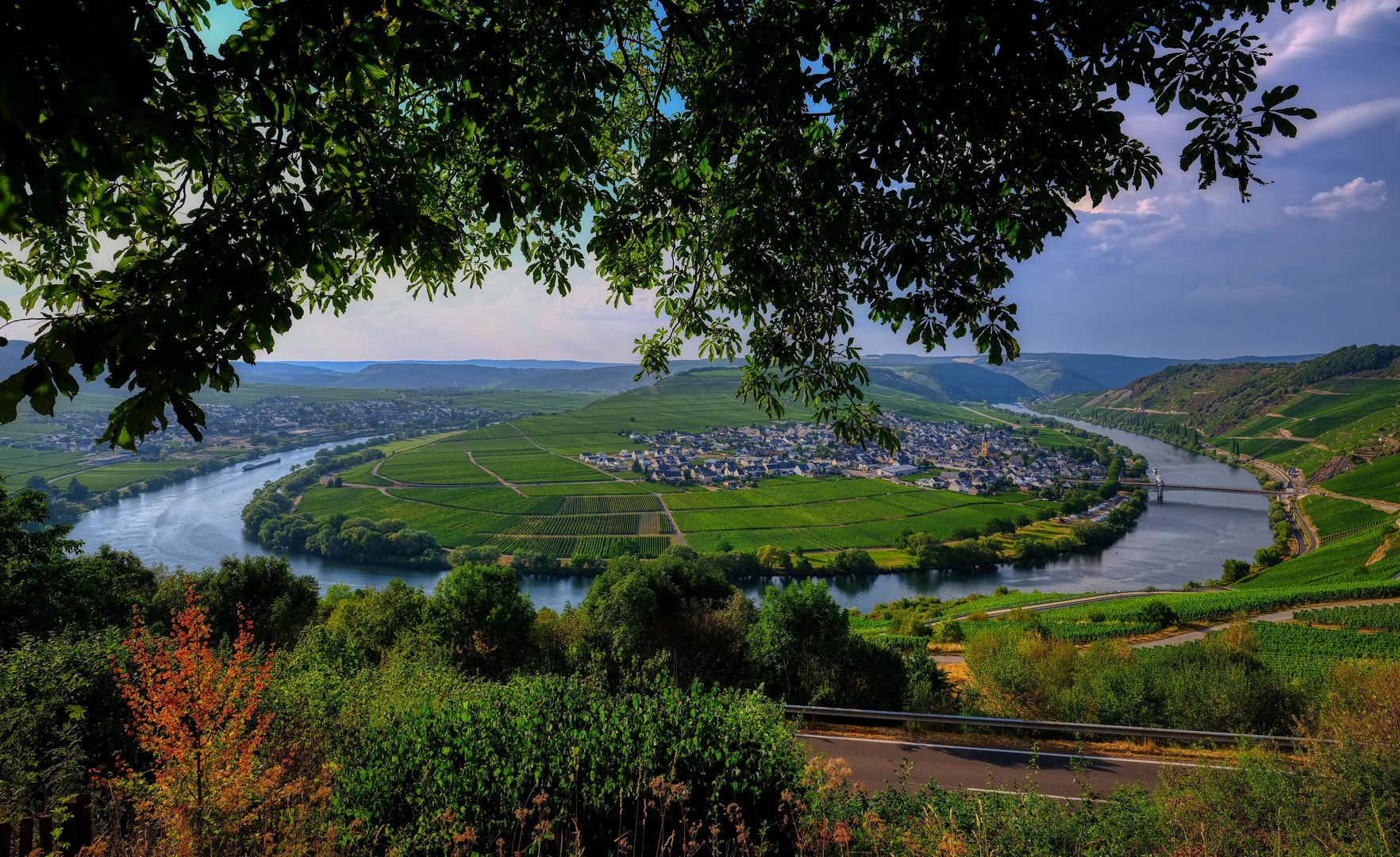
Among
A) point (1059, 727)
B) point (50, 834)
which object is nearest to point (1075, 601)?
point (1059, 727)

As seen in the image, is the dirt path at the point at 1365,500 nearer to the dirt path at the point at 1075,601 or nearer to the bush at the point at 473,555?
the dirt path at the point at 1075,601

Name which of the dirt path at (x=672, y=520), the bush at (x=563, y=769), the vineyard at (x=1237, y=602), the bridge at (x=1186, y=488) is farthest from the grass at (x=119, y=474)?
the bridge at (x=1186, y=488)

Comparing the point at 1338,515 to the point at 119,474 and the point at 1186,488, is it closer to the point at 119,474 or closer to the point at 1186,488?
the point at 1186,488

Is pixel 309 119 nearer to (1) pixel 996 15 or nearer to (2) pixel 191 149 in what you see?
(2) pixel 191 149

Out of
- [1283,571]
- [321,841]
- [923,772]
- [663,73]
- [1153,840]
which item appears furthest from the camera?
[1283,571]

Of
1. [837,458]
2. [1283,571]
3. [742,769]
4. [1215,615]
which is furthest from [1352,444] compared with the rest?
[742,769]

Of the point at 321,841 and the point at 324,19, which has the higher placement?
the point at 324,19

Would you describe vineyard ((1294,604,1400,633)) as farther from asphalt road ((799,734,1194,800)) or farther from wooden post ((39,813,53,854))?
wooden post ((39,813,53,854))
